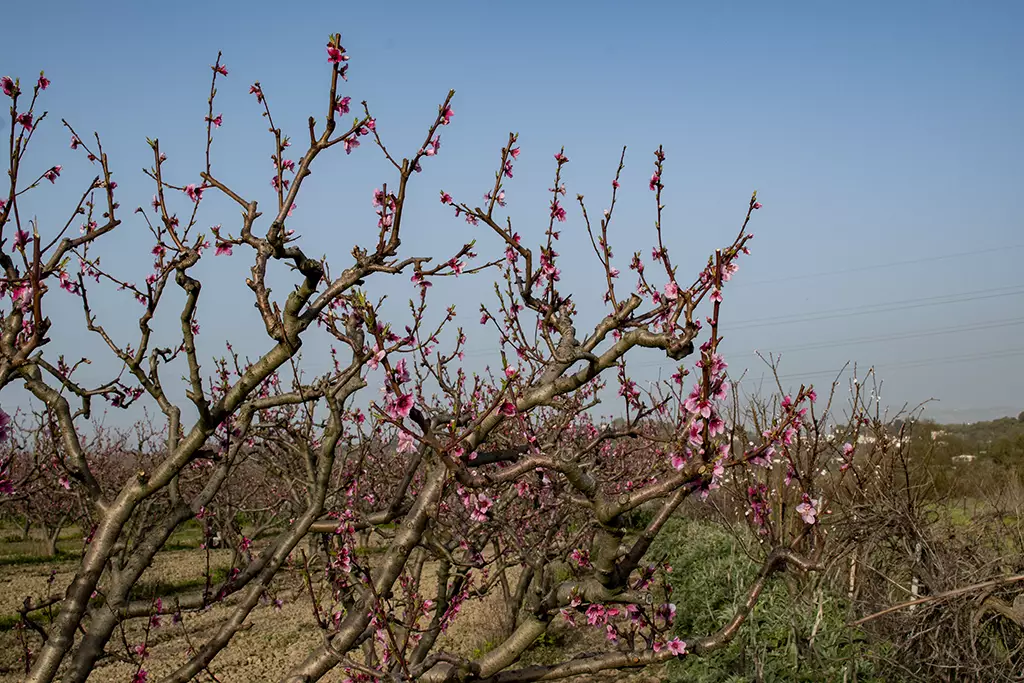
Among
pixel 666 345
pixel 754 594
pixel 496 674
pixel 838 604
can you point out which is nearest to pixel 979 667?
pixel 838 604

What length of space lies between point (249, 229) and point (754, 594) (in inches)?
98.8

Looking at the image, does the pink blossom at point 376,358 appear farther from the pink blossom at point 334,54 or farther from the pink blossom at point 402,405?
the pink blossom at point 334,54

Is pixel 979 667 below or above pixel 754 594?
below

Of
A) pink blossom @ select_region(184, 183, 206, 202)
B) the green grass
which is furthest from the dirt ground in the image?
pink blossom @ select_region(184, 183, 206, 202)

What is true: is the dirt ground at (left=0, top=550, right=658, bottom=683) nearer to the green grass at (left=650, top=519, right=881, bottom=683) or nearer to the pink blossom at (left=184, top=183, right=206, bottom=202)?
the green grass at (left=650, top=519, right=881, bottom=683)

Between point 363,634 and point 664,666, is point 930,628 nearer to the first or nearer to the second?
point 664,666

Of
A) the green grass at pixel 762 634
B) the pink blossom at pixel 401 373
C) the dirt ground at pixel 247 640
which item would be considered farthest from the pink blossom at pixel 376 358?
the dirt ground at pixel 247 640

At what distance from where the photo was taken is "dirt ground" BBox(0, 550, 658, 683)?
9.12 m

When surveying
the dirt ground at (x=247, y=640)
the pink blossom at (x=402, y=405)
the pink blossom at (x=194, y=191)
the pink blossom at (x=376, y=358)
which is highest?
the pink blossom at (x=194, y=191)

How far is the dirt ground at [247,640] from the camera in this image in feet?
29.9

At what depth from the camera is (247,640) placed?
35.4ft

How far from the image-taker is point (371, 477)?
7707 millimetres

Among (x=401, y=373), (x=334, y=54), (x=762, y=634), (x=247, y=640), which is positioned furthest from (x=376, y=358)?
(x=247, y=640)

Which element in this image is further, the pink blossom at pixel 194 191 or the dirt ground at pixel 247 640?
the dirt ground at pixel 247 640
